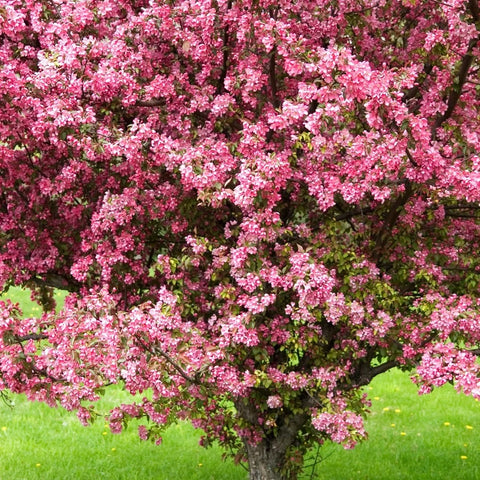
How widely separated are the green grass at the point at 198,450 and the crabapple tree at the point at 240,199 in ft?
9.79

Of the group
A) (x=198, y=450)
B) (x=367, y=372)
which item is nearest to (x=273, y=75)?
(x=367, y=372)

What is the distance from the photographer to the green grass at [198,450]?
9.99 meters

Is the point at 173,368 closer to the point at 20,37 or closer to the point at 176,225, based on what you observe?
the point at 176,225

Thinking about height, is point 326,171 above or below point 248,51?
below

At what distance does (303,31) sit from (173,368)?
2.89 m

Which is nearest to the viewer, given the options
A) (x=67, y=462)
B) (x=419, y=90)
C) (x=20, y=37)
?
(x=20, y=37)

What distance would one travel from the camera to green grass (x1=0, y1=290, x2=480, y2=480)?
32.8ft

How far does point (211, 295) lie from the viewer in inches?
254

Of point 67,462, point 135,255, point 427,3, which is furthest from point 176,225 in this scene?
point 67,462

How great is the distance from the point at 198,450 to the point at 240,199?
6973 mm

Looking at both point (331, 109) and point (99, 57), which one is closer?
point (331, 109)

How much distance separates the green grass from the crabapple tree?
298 centimetres

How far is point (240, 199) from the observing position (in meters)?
5.19

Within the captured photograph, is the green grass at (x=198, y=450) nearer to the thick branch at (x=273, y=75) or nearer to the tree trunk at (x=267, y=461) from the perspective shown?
the tree trunk at (x=267, y=461)
